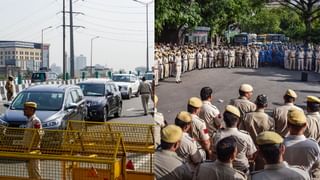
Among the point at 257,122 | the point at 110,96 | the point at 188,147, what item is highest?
the point at 110,96

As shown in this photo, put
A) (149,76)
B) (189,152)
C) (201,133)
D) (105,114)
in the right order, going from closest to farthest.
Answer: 1. (149,76)
2. (105,114)
3. (189,152)
4. (201,133)

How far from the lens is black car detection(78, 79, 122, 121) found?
3067 millimetres

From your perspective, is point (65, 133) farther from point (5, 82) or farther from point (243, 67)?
point (243, 67)

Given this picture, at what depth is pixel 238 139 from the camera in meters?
3.50

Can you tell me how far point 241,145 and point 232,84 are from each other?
0.52 metres

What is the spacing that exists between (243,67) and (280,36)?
290 mm

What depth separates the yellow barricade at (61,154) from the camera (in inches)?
131

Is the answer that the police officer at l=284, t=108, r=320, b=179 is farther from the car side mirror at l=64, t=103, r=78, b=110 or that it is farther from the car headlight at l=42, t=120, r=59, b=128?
the car headlight at l=42, t=120, r=59, b=128

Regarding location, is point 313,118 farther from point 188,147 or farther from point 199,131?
point 188,147

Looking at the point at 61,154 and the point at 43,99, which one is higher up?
the point at 43,99

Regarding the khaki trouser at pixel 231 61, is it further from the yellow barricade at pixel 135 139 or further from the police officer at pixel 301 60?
the yellow barricade at pixel 135 139

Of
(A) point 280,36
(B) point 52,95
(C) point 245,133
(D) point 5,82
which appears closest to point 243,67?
(A) point 280,36

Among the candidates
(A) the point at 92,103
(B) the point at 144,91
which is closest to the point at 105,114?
(A) the point at 92,103

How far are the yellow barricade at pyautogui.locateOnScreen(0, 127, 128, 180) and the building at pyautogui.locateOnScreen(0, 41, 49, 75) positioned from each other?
1.24 ft
